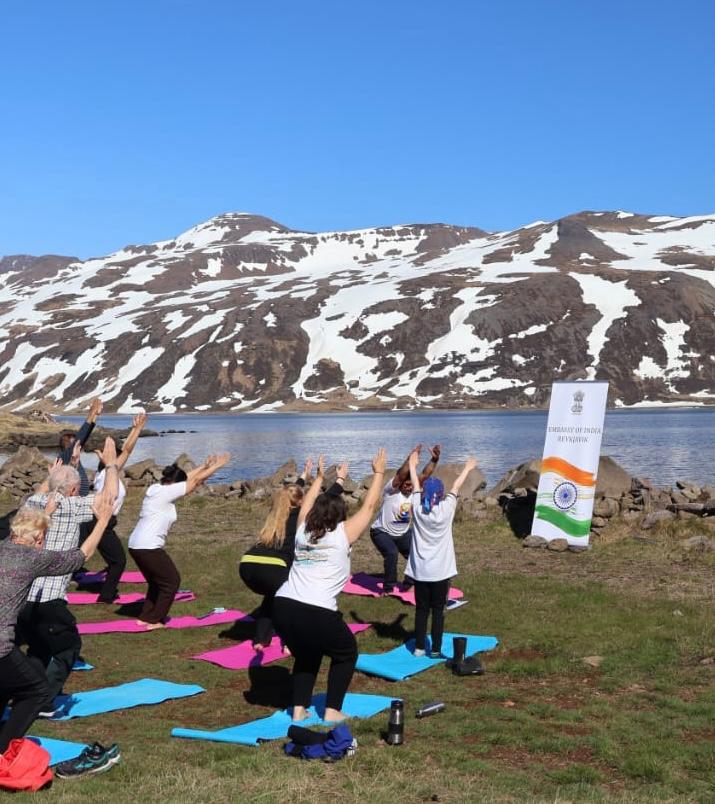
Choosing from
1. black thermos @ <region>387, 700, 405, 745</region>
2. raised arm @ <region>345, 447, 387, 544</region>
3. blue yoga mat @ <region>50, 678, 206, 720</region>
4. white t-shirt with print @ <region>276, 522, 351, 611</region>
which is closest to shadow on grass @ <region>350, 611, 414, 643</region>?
blue yoga mat @ <region>50, 678, 206, 720</region>

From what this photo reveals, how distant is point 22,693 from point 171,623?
286 inches

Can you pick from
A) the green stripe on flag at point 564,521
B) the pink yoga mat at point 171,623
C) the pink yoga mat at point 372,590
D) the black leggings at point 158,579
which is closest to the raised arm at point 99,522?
the black leggings at point 158,579

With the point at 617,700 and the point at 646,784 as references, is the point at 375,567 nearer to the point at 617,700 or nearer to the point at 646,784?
the point at 617,700

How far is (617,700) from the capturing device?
1052cm

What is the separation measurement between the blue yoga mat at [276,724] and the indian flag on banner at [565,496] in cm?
1270

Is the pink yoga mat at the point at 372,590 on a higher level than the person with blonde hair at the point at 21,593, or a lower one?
lower

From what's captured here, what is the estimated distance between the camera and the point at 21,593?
7770 mm

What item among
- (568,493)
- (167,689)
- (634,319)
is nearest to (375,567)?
(568,493)

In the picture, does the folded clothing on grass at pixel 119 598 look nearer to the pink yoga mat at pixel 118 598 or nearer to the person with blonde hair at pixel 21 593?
the pink yoga mat at pixel 118 598

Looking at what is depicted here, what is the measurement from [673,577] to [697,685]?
23.5ft

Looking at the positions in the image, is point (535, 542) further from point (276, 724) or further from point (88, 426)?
point (276, 724)

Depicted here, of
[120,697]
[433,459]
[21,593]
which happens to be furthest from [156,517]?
[21,593]

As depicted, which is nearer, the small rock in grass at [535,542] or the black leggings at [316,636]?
the black leggings at [316,636]

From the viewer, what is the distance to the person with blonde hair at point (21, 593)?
25.2ft
